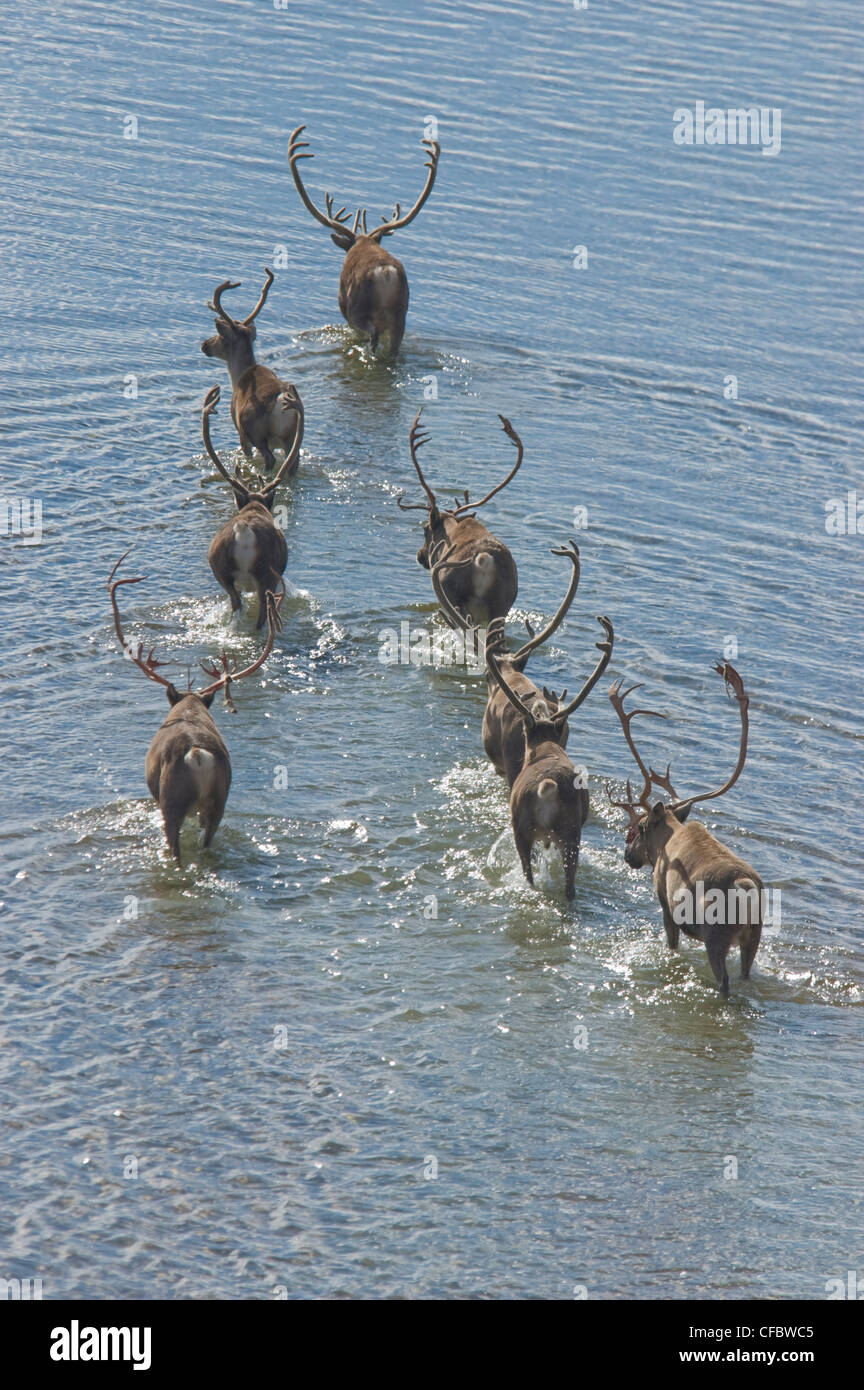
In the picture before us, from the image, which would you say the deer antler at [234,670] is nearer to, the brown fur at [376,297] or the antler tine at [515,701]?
the antler tine at [515,701]

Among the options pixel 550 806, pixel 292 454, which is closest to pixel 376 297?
pixel 292 454

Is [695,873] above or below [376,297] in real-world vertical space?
below

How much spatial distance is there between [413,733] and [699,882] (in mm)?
3366

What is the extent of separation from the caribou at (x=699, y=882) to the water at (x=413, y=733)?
333mm

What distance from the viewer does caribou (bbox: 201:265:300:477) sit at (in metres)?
15.4

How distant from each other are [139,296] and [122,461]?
4.69m

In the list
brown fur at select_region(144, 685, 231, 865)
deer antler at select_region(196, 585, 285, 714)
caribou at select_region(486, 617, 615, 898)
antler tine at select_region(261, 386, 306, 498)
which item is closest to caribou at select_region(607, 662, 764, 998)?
caribou at select_region(486, 617, 615, 898)

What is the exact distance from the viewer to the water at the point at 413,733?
287 inches

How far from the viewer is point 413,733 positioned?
11703 mm

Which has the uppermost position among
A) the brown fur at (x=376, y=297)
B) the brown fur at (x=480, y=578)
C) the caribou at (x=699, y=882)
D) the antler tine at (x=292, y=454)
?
the brown fur at (x=376, y=297)

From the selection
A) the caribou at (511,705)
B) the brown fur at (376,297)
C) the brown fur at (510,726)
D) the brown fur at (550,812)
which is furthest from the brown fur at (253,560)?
the brown fur at (376,297)

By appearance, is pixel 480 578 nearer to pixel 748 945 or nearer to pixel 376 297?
pixel 748 945

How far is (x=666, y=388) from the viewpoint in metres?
19.2

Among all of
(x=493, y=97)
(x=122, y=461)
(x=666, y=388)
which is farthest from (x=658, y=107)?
(x=122, y=461)
